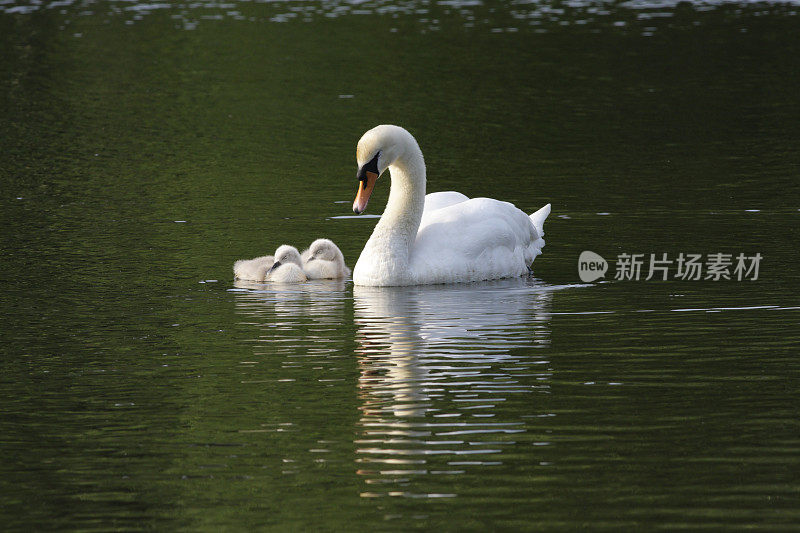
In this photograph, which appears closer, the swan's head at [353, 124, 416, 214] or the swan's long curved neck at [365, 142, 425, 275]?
the swan's long curved neck at [365, 142, 425, 275]

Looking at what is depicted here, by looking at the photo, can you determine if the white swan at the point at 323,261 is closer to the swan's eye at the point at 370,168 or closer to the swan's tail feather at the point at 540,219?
the swan's eye at the point at 370,168

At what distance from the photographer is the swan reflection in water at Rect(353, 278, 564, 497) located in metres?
8.17

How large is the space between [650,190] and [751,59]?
18684 millimetres

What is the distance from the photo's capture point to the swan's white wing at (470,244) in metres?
13.6

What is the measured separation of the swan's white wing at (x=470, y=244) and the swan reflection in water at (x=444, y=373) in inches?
5.6

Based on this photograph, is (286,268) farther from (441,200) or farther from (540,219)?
(540,219)

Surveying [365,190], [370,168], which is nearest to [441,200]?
[370,168]

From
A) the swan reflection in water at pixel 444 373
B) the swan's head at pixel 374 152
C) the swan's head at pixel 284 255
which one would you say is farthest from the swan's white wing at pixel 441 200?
the swan's head at pixel 284 255

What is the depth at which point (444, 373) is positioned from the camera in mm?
10008

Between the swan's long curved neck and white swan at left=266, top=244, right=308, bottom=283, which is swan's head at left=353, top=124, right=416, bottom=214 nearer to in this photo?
the swan's long curved neck

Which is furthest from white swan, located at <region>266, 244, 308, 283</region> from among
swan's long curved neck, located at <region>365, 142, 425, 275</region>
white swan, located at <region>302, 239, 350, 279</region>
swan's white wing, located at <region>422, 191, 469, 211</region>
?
swan's white wing, located at <region>422, 191, 469, 211</region>

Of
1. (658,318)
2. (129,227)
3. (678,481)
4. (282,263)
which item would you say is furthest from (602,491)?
(129,227)

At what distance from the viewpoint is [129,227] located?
16438 millimetres

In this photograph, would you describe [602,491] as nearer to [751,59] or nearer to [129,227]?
[129,227]
